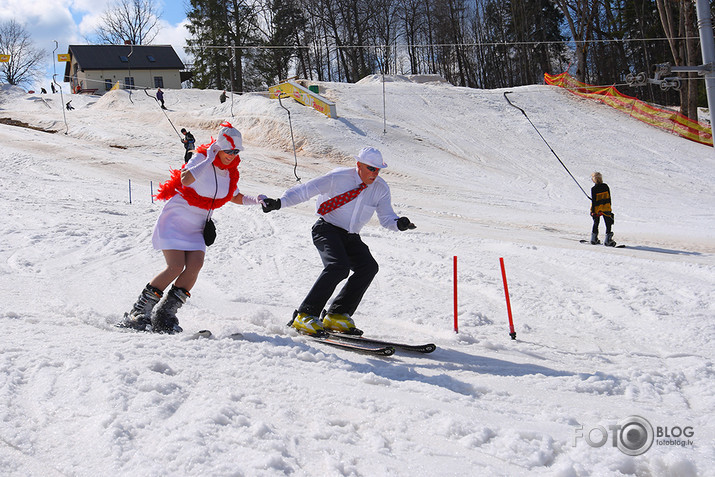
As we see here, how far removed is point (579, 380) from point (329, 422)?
2.00 m

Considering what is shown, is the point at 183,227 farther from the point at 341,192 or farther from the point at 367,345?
the point at 367,345

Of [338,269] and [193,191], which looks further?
[338,269]

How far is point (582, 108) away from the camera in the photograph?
3058 cm

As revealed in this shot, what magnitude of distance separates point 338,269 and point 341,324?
59 cm

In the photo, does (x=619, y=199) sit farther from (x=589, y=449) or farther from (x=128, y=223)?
(x=589, y=449)

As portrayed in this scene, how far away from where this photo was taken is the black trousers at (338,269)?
5.05 metres

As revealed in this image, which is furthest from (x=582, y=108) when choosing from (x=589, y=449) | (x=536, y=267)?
(x=589, y=449)

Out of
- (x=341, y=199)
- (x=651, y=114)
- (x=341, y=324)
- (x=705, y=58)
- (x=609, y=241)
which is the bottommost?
(x=609, y=241)

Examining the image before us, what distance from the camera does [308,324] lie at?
5070mm

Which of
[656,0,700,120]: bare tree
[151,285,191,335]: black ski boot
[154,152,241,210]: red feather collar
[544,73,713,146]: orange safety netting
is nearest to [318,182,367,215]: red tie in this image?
[154,152,241,210]: red feather collar

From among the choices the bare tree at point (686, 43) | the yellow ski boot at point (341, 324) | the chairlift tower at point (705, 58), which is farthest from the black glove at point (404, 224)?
the bare tree at point (686, 43)

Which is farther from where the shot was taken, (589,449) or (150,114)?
(150,114)

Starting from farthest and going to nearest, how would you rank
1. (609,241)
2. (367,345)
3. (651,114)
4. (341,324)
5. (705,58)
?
(651,114)
(705,58)
(609,241)
(341,324)
(367,345)

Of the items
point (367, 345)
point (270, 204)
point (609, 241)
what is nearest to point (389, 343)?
point (367, 345)
